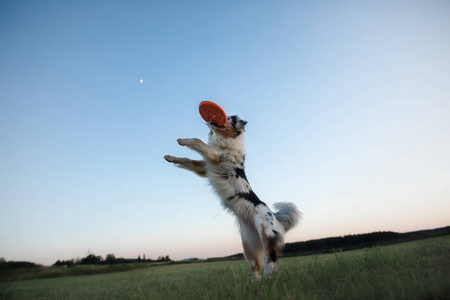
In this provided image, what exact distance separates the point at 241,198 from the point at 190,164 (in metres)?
1.23

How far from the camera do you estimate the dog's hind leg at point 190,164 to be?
439 cm

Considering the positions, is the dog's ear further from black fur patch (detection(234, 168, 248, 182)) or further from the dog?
black fur patch (detection(234, 168, 248, 182))

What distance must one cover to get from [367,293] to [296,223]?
2739 mm

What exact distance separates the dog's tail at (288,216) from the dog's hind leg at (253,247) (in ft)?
1.75

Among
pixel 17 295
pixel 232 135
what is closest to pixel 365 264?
pixel 232 135

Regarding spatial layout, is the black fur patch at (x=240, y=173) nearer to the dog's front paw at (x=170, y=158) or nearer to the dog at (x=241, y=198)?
the dog at (x=241, y=198)

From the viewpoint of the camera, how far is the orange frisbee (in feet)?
14.2

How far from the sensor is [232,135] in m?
4.69

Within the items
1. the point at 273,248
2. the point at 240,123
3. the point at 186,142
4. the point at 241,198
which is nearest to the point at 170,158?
the point at 186,142

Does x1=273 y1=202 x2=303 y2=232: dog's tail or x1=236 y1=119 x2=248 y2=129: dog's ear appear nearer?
x1=273 y1=202 x2=303 y2=232: dog's tail

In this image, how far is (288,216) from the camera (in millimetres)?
4137

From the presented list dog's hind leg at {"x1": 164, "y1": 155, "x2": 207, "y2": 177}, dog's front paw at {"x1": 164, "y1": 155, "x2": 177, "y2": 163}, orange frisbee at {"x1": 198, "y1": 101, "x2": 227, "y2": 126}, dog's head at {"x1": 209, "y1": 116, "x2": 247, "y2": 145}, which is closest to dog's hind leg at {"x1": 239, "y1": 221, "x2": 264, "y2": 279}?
dog's hind leg at {"x1": 164, "y1": 155, "x2": 207, "y2": 177}

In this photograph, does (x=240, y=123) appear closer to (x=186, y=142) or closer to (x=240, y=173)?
(x=240, y=173)

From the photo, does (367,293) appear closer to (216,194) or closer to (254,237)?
(254,237)
